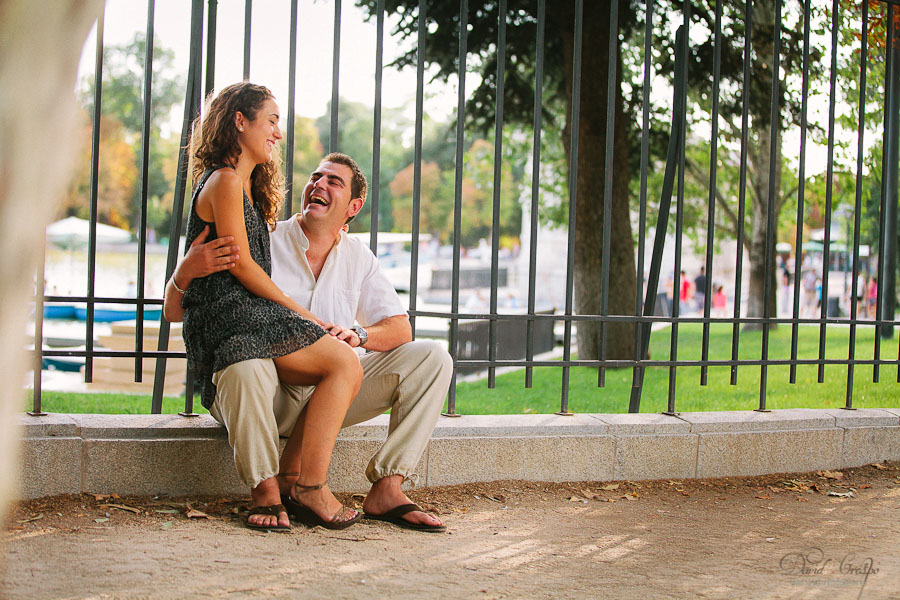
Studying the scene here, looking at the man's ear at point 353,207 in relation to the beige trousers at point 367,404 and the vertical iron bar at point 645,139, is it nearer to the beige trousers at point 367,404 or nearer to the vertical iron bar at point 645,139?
the beige trousers at point 367,404

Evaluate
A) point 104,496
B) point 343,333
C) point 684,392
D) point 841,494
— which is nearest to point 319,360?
point 343,333

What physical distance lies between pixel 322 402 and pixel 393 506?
0.57 meters

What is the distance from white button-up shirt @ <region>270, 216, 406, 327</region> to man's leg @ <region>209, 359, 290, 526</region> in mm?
468

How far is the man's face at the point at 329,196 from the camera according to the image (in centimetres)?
379

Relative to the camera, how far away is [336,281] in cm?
379

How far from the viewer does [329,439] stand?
339cm

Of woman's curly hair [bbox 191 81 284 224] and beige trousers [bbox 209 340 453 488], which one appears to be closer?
beige trousers [bbox 209 340 453 488]

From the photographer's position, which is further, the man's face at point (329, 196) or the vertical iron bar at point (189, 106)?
the vertical iron bar at point (189, 106)

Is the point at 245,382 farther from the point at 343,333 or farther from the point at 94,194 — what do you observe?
the point at 94,194

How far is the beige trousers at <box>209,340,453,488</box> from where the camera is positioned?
3.30 meters

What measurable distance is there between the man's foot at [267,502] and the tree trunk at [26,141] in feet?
5.88

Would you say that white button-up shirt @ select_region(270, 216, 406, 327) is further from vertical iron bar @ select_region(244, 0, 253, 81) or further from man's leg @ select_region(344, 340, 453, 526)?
vertical iron bar @ select_region(244, 0, 253, 81)

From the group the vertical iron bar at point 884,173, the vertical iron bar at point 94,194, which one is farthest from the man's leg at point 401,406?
the vertical iron bar at point 884,173

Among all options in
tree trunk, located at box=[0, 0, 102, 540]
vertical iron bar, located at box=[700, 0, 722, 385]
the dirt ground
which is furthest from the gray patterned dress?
vertical iron bar, located at box=[700, 0, 722, 385]
